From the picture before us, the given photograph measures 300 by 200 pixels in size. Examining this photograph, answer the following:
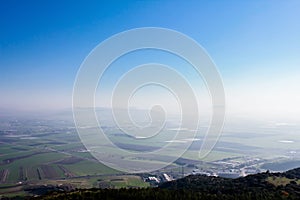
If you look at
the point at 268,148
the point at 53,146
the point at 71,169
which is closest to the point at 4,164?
the point at 71,169

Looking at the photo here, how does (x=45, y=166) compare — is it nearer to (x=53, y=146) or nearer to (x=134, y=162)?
(x=134, y=162)

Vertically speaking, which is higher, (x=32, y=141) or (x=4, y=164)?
(x=32, y=141)

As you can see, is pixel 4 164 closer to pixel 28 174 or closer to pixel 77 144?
pixel 28 174

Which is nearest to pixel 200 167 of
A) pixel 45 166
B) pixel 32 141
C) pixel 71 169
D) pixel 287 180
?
pixel 71 169

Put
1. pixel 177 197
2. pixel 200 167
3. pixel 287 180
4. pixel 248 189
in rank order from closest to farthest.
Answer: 1. pixel 177 197
2. pixel 248 189
3. pixel 287 180
4. pixel 200 167

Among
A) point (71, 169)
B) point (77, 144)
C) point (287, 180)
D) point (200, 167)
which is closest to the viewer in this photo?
point (287, 180)

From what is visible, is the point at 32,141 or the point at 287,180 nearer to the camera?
the point at 287,180
